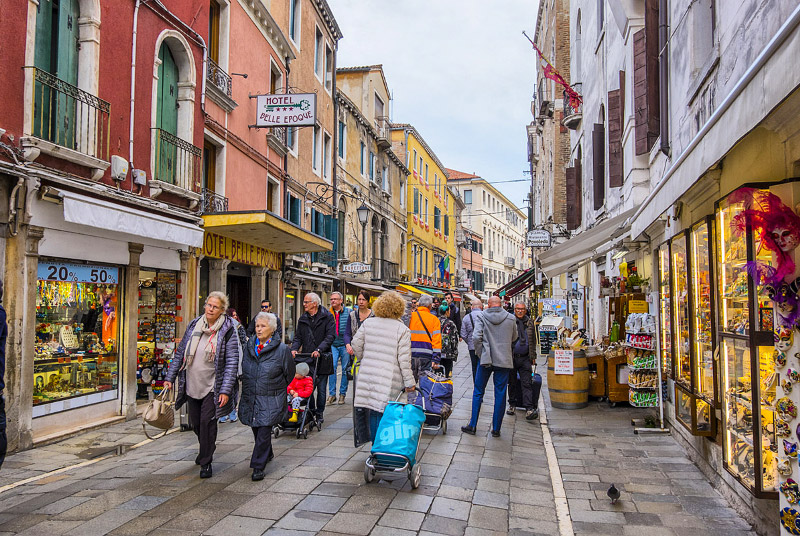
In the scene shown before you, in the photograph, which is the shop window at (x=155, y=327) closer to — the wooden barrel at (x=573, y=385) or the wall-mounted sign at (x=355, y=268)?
the wooden barrel at (x=573, y=385)

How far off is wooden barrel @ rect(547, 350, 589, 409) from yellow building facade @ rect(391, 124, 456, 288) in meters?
24.9

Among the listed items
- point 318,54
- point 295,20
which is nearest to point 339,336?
point 295,20

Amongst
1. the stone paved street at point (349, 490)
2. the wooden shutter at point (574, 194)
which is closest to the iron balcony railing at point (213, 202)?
the stone paved street at point (349, 490)

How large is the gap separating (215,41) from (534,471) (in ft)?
35.1

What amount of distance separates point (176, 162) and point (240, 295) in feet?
16.7

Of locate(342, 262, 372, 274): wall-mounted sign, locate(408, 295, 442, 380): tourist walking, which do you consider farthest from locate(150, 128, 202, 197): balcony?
locate(342, 262, 372, 274): wall-mounted sign

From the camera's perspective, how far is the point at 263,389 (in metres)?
5.54

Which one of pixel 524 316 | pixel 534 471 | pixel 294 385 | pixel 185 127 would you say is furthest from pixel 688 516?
pixel 185 127

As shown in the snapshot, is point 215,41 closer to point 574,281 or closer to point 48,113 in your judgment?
point 48,113

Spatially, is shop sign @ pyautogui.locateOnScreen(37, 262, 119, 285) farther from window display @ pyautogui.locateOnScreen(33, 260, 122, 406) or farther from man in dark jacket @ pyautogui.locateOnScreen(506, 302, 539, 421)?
man in dark jacket @ pyautogui.locateOnScreen(506, 302, 539, 421)

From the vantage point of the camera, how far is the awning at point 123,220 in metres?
7.18

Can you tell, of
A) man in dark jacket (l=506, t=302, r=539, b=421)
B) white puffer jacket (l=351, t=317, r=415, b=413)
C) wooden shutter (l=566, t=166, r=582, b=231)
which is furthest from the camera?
wooden shutter (l=566, t=166, r=582, b=231)

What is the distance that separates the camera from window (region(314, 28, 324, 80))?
64.6 feet

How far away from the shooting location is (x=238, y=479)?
5480mm
